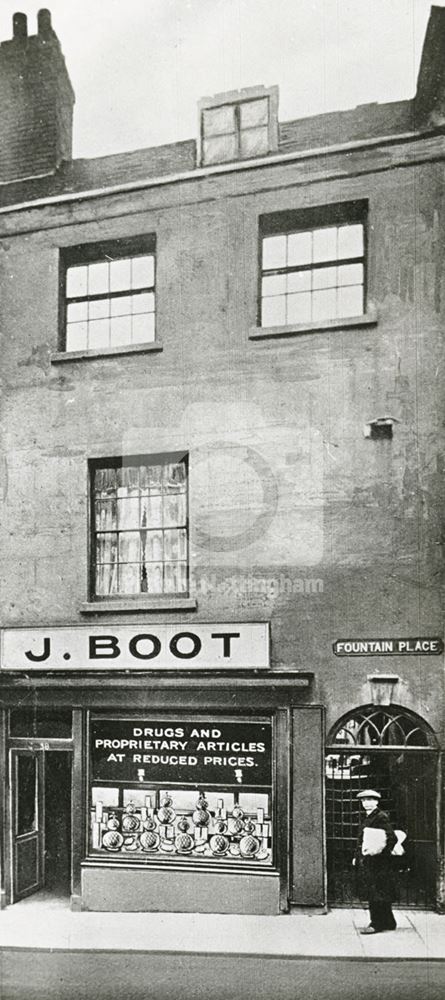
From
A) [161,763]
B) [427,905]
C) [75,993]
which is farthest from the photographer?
[161,763]

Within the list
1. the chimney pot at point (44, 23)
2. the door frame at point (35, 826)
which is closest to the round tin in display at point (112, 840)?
the door frame at point (35, 826)

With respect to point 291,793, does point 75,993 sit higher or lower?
lower

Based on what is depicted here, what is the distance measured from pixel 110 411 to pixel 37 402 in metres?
1.06

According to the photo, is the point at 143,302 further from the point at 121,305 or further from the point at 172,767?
the point at 172,767

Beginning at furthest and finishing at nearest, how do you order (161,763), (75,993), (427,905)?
(161,763) → (427,905) → (75,993)

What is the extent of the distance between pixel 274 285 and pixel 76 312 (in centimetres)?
275

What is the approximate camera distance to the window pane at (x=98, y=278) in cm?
1213

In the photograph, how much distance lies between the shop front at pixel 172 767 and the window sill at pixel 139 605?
0.86 ft

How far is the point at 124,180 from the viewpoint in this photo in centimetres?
1208

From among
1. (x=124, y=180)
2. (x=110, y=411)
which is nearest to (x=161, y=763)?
(x=110, y=411)

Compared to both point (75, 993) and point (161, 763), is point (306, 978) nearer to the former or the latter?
point (75, 993)

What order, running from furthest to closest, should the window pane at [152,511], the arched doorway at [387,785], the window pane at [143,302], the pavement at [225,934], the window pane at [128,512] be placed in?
the window pane at [143,302]
the window pane at [128,512]
the window pane at [152,511]
the arched doorway at [387,785]
the pavement at [225,934]

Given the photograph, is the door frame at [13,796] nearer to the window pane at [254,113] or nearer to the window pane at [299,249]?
the window pane at [299,249]

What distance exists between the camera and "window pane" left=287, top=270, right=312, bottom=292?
11.4 m
